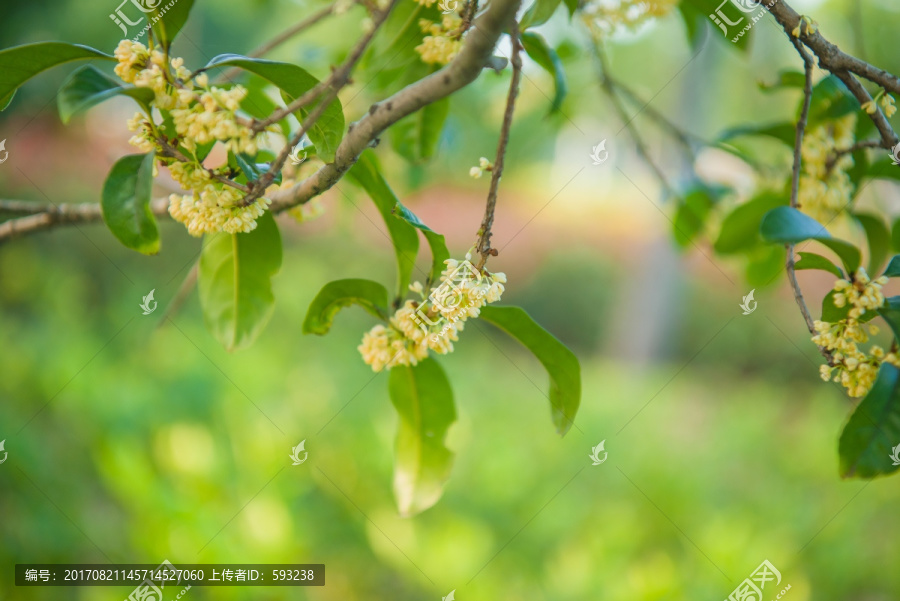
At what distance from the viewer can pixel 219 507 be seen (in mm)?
1457

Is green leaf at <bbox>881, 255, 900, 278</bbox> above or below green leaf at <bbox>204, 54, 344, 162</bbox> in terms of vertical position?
above

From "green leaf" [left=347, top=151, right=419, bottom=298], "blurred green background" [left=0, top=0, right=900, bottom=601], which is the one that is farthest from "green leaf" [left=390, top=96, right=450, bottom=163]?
"green leaf" [left=347, top=151, right=419, bottom=298]

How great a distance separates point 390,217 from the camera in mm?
665

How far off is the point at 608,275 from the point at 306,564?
513 cm

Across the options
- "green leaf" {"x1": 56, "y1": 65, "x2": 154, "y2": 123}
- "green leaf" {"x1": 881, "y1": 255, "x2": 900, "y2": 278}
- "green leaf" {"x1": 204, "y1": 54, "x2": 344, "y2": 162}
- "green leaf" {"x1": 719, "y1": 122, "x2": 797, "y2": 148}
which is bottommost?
"green leaf" {"x1": 56, "y1": 65, "x2": 154, "y2": 123}

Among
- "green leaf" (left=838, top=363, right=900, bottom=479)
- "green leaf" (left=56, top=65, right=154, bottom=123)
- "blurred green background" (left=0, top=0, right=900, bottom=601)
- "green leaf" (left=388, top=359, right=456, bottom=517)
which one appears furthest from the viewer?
"blurred green background" (left=0, top=0, right=900, bottom=601)

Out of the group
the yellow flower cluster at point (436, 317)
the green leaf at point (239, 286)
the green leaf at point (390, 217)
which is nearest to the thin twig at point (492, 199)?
the yellow flower cluster at point (436, 317)

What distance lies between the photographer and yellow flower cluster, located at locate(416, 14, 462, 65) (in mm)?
623

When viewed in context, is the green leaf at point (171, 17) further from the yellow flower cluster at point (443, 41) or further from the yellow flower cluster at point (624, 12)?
the yellow flower cluster at point (624, 12)

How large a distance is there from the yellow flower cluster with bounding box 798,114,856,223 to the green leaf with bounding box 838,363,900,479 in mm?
230

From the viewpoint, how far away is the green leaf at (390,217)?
0.61 metres

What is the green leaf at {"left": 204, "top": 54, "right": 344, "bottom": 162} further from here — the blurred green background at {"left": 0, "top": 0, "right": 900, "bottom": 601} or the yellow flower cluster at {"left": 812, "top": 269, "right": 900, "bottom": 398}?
the yellow flower cluster at {"left": 812, "top": 269, "right": 900, "bottom": 398}

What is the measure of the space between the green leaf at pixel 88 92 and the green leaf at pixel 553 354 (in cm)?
35

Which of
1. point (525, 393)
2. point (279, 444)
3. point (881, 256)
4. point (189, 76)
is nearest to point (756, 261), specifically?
point (881, 256)
